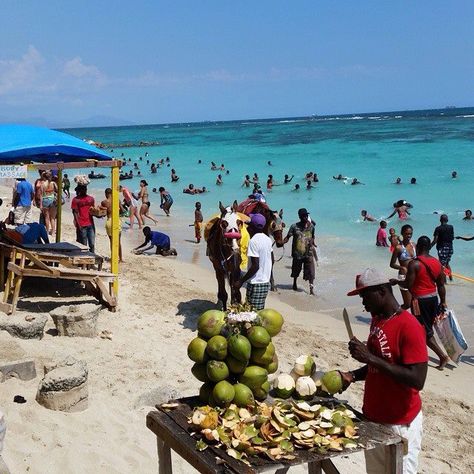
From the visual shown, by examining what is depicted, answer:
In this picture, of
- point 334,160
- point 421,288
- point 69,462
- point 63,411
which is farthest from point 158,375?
point 334,160

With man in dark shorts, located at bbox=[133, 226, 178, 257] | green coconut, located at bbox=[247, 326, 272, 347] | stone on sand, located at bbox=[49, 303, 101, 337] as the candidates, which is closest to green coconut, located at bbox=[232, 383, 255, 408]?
green coconut, located at bbox=[247, 326, 272, 347]

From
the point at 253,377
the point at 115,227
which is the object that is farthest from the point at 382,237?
the point at 253,377

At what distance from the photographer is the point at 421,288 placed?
7414 millimetres

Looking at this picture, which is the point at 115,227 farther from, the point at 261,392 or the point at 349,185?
the point at 349,185

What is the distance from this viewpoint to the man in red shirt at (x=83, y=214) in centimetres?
1143

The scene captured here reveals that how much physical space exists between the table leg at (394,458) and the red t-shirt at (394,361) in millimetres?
312

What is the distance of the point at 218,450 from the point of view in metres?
3.05

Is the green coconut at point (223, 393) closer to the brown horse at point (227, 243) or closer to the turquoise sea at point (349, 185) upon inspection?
the brown horse at point (227, 243)

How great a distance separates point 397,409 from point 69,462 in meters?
2.60

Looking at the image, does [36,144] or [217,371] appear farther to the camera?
[36,144]

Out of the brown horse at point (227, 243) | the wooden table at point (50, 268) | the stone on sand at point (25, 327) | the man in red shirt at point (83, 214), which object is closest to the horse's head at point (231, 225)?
the brown horse at point (227, 243)

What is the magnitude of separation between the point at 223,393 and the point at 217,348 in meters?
0.27

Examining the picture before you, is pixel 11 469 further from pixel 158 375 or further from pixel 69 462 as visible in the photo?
pixel 158 375

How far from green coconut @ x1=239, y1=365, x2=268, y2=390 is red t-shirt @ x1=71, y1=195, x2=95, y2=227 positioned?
27.8ft
